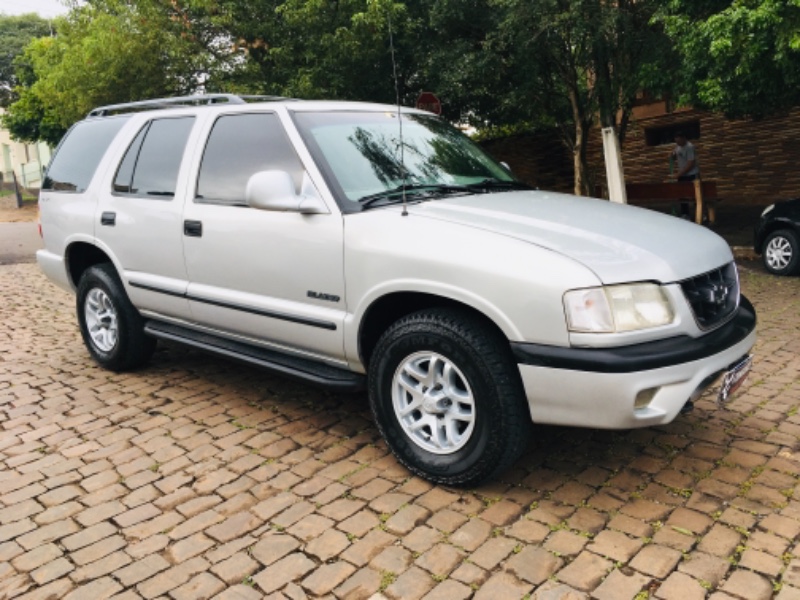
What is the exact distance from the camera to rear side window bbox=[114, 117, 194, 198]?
4.52 m

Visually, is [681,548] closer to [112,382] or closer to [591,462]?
[591,462]

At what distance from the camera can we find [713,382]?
311 centimetres

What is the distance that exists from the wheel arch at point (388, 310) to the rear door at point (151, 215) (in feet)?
4.65

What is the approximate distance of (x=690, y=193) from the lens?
10.8 metres

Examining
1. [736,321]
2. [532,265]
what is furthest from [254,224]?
[736,321]

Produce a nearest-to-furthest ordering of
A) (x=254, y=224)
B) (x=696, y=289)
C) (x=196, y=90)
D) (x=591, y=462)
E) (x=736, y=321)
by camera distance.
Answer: (x=696, y=289) → (x=736, y=321) → (x=591, y=462) → (x=254, y=224) → (x=196, y=90)

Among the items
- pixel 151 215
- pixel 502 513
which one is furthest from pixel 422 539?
pixel 151 215

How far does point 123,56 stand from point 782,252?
41.9 ft

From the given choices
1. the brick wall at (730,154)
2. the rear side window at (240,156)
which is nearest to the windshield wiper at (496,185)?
the rear side window at (240,156)

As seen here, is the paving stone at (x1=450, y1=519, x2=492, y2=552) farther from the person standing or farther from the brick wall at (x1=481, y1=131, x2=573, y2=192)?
the brick wall at (x1=481, y1=131, x2=573, y2=192)

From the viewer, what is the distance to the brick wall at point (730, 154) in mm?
14578

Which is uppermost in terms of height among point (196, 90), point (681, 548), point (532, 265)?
point (196, 90)

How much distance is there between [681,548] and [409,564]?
1074 mm

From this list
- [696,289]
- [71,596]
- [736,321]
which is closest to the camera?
[71,596]
